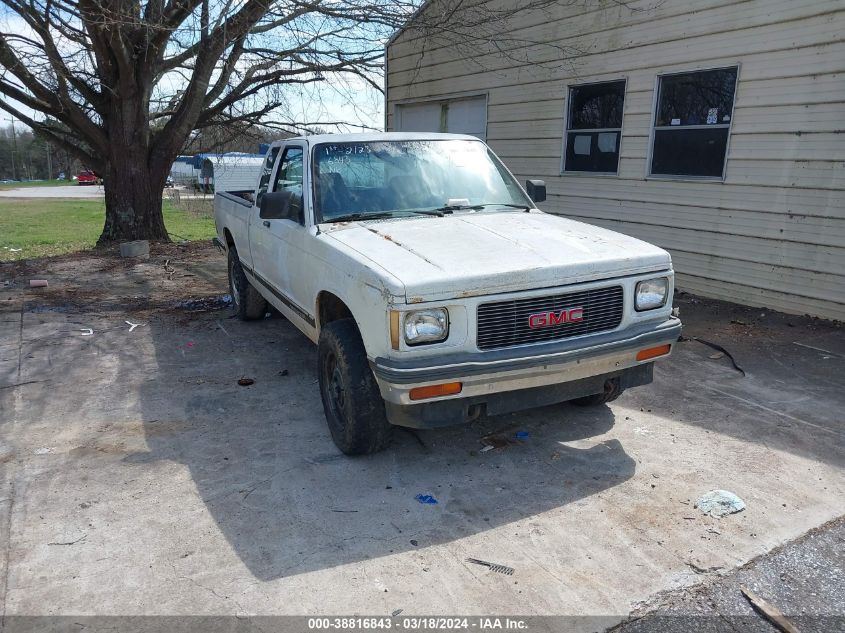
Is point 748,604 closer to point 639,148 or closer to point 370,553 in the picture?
point 370,553

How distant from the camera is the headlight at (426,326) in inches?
130

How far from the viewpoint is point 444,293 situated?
3289mm

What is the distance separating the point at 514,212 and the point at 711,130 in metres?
4.27

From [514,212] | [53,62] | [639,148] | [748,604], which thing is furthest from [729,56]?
[53,62]

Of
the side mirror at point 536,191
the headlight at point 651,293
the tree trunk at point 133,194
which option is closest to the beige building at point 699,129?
the side mirror at point 536,191

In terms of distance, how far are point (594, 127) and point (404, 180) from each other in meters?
5.43

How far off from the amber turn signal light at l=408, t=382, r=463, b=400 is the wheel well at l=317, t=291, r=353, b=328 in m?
0.99

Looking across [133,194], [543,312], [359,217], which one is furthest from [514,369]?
[133,194]

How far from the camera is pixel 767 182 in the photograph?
718 centimetres

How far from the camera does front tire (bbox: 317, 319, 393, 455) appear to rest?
3.69 meters

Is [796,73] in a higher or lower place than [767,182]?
higher

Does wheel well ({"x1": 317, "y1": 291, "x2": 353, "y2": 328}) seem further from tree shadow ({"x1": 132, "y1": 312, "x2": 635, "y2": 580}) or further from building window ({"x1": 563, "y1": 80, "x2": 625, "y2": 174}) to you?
building window ({"x1": 563, "y1": 80, "x2": 625, "y2": 174})

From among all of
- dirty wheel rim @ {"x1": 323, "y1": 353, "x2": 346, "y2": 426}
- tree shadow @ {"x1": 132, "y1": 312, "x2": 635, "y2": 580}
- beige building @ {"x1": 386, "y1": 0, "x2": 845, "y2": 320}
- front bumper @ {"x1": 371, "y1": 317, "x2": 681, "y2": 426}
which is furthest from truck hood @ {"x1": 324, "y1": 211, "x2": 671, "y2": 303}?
beige building @ {"x1": 386, "y1": 0, "x2": 845, "y2": 320}

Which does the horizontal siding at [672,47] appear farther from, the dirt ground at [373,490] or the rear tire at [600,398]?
the rear tire at [600,398]
